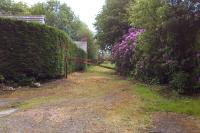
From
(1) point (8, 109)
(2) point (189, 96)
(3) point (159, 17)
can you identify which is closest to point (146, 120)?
(1) point (8, 109)

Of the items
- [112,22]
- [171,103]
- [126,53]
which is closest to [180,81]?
[171,103]

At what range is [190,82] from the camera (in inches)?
671

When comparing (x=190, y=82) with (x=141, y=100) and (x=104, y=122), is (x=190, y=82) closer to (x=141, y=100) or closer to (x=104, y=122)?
(x=141, y=100)

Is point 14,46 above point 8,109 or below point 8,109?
above

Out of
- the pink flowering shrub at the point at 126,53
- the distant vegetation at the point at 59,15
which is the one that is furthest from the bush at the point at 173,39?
the distant vegetation at the point at 59,15

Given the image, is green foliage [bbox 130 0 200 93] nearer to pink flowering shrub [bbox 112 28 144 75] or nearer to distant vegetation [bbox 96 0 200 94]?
distant vegetation [bbox 96 0 200 94]

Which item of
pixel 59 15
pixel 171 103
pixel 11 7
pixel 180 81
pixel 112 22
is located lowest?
pixel 171 103

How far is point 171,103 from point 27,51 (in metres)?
8.92

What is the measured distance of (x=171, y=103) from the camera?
14.2 metres

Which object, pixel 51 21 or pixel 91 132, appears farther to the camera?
pixel 51 21

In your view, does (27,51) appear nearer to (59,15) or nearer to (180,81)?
(180,81)

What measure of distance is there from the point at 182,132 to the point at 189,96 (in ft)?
23.7

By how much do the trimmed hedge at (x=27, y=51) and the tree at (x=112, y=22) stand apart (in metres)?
18.8

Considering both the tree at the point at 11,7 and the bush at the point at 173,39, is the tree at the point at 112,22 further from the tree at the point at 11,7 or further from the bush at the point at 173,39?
the tree at the point at 11,7
